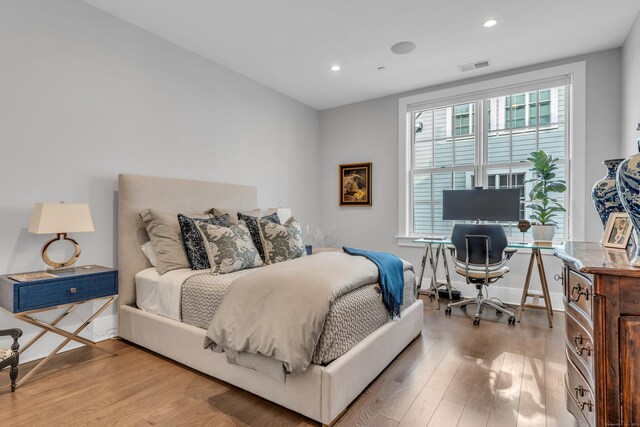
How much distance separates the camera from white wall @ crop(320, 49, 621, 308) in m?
3.51

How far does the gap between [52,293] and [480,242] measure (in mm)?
3529

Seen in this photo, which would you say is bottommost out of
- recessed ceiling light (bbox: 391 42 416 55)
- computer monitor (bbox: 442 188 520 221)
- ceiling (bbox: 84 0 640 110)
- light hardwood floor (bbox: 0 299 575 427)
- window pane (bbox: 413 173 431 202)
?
light hardwood floor (bbox: 0 299 575 427)

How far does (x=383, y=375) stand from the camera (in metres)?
2.26

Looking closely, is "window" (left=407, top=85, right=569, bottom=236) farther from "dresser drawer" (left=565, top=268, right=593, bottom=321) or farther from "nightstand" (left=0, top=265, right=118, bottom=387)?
"nightstand" (left=0, top=265, right=118, bottom=387)

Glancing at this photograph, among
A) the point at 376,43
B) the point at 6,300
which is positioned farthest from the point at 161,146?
the point at 376,43

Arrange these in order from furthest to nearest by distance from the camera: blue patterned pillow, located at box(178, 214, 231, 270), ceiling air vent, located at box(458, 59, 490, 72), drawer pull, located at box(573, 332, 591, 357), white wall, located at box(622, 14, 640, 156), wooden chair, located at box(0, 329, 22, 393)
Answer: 1. ceiling air vent, located at box(458, 59, 490, 72)
2. white wall, located at box(622, 14, 640, 156)
3. blue patterned pillow, located at box(178, 214, 231, 270)
4. wooden chair, located at box(0, 329, 22, 393)
5. drawer pull, located at box(573, 332, 591, 357)

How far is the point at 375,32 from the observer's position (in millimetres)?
3152

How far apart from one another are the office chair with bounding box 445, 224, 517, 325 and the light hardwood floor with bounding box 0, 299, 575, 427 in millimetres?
775

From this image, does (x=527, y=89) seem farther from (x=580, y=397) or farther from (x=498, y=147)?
(x=580, y=397)

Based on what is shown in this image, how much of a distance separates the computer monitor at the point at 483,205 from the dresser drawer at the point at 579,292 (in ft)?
7.30

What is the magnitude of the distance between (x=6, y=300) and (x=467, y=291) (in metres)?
4.47

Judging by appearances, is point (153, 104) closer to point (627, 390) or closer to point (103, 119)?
point (103, 119)

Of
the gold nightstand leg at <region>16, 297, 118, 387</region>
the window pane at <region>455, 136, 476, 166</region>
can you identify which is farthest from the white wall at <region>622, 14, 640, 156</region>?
the gold nightstand leg at <region>16, 297, 118, 387</region>

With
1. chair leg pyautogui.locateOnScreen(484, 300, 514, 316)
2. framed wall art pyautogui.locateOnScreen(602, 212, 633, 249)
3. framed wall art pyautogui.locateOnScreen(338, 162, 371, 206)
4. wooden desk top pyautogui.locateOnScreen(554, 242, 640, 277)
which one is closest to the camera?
wooden desk top pyautogui.locateOnScreen(554, 242, 640, 277)
